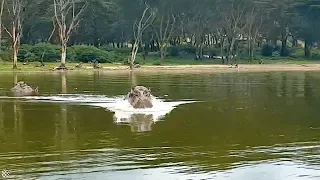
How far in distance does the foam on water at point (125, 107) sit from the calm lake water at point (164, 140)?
0.18ft

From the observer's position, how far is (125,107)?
30.2m

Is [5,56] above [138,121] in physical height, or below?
above

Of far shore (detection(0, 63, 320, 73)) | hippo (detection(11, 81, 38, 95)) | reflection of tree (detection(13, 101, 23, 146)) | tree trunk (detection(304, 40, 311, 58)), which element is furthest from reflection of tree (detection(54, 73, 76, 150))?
tree trunk (detection(304, 40, 311, 58))

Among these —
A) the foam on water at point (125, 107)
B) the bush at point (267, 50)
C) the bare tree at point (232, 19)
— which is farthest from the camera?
the bush at point (267, 50)

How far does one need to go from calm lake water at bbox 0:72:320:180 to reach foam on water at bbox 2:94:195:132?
5 cm

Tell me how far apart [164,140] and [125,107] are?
9.90 meters

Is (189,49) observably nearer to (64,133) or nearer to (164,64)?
(164,64)

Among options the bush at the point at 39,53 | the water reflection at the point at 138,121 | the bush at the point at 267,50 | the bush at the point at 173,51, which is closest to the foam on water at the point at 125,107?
the water reflection at the point at 138,121

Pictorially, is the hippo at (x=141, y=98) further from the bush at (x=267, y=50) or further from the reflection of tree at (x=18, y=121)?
the bush at (x=267, y=50)

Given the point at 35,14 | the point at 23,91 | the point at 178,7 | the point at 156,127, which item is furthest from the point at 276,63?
the point at 156,127

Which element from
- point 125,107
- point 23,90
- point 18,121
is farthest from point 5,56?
point 18,121

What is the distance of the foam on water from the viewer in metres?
25.5

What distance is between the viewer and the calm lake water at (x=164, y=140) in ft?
51.1

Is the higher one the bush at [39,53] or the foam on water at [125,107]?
the bush at [39,53]
